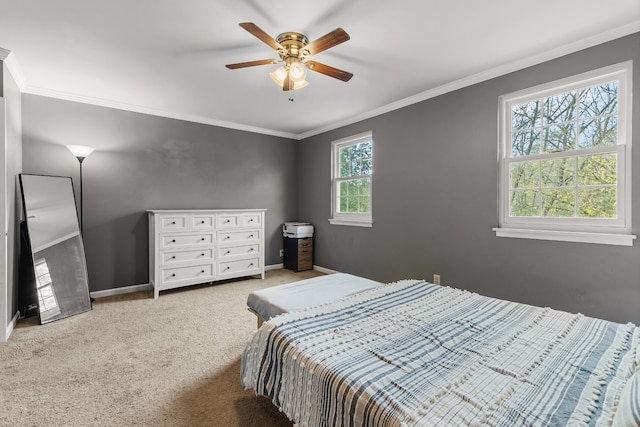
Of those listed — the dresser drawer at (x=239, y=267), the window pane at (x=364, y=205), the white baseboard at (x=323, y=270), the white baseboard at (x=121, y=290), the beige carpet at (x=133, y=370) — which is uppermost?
the window pane at (x=364, y=205)

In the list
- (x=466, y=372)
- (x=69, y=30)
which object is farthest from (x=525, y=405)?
(x=69, y=30)

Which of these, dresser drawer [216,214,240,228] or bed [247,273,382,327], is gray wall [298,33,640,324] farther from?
dresser drawer [216,214,240,228]

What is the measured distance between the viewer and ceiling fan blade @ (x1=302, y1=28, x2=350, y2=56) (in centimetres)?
176

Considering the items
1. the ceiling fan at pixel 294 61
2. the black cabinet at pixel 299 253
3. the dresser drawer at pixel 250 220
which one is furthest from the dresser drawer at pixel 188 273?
the ceiling fan at pixel 294 61

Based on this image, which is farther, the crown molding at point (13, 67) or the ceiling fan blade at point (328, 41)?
the crown molding at point (13, 67)

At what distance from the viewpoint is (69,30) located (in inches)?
84.9

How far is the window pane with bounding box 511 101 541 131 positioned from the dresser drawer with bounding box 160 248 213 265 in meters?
3.87

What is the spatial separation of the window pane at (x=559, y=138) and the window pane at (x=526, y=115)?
0.44 feet

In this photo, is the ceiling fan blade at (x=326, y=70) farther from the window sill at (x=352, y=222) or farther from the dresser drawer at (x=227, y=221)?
the dresser drawer at (x=227, y=221)

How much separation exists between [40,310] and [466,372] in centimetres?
369

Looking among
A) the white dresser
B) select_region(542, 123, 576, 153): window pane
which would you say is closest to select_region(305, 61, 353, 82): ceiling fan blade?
select_region(542, 123, 576, 153): window pane

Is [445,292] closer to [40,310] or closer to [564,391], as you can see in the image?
[564,391]

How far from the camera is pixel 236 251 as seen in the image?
4188mm

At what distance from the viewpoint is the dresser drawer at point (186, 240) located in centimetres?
361
